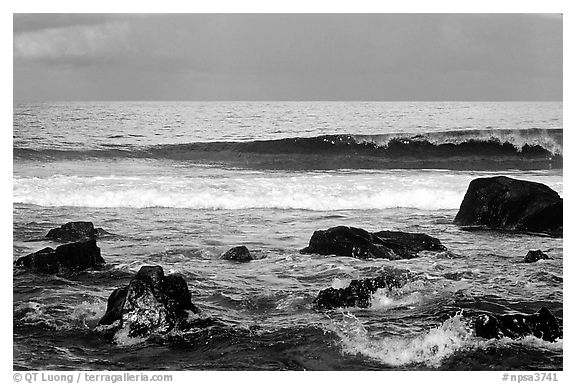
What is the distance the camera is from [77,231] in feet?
25.6

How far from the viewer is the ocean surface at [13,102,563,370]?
6.61 meters

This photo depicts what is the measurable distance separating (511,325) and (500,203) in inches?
75.1

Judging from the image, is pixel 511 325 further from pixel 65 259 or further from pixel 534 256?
pixel 65 259

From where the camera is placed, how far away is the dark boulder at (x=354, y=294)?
7.06 metres

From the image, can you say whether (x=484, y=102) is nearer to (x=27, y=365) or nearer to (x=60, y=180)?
(x=60, y=180)

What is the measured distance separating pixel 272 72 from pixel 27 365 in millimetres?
4093

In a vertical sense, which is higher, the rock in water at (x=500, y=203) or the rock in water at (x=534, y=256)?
the rock in water at (x=500, y=203)

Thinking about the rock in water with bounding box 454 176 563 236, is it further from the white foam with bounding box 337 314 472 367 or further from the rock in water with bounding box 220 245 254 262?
the rock in water with bounding box 220 245 254 262

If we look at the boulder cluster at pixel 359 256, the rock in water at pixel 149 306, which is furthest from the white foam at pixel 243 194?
the rock in water at pixel 149 306

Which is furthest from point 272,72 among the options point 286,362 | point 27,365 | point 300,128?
point 27,365

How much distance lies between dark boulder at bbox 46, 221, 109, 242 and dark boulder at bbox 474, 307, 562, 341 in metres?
4.16

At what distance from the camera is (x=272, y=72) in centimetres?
811

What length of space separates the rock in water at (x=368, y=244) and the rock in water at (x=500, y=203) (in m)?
0.59

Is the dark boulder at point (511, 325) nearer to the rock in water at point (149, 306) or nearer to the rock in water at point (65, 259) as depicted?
the rock in water at point (149, 306)
